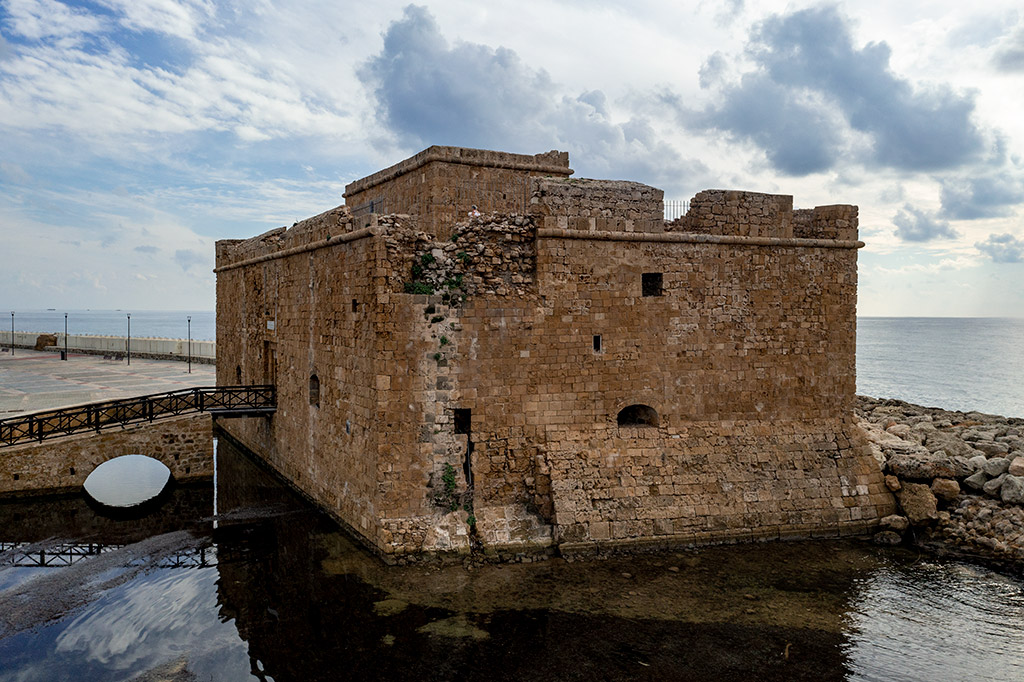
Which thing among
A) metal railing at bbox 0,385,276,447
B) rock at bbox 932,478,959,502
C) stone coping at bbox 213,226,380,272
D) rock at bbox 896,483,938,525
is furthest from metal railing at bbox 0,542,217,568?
rock at bbox 932,478,959,502

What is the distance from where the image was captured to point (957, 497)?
42.9 feet

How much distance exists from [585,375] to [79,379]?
27.8 m

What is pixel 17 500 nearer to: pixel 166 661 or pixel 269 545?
pixel 269 545

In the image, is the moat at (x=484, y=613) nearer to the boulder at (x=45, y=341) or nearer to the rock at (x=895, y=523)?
the rock at (x=895, y=523)

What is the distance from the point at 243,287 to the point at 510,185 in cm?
842

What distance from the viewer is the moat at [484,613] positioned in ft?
26.9

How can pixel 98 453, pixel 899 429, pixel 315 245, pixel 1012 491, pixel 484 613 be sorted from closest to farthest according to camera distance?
pixel 484 613
pixel 1012 491
pixel 315 245
pixel 98 453
pixel 899 429

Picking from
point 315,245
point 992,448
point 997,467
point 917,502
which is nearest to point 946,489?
point 917,502

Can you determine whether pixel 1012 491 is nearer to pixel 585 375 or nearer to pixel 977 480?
pixel 977 480

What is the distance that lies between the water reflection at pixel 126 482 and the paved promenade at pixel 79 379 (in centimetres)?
384

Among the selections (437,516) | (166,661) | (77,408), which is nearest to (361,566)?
(437,516)

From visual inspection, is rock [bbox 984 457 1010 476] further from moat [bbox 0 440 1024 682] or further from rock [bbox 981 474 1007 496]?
moat [bbox 0 440 1024 682]

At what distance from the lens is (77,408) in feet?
50.1

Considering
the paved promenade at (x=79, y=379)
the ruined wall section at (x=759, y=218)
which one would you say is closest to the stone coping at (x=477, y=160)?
the ruined wall section at (x=759, y=218)
